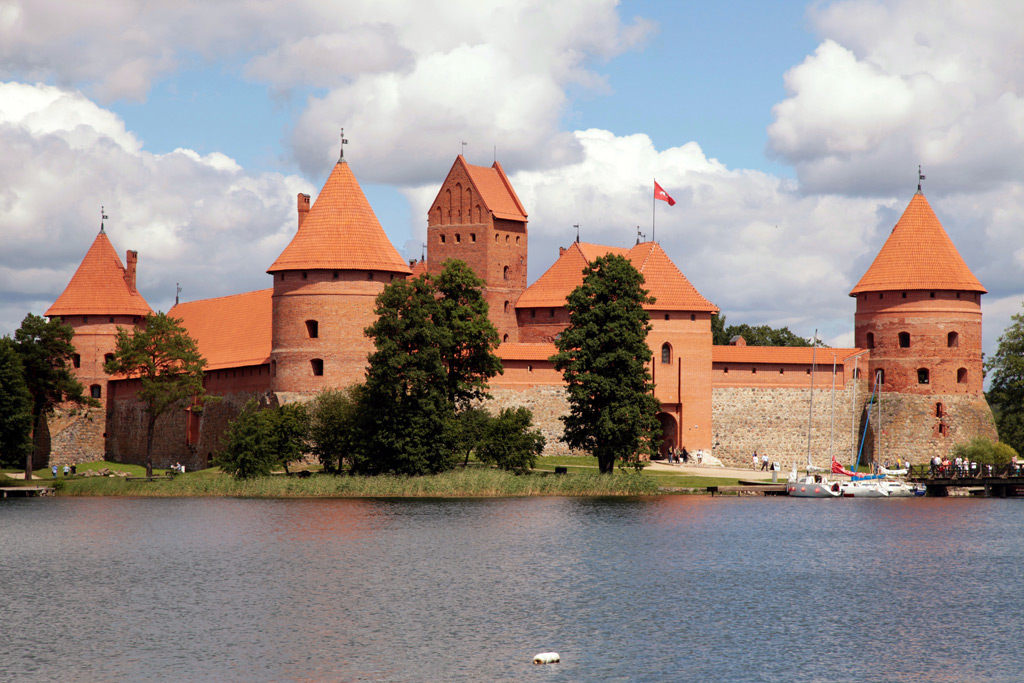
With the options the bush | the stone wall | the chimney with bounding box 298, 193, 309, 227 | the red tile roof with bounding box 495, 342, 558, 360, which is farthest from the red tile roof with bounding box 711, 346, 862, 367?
the chimney with bounding box 298, 193, 309, 227

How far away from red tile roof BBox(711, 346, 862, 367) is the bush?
219 inches

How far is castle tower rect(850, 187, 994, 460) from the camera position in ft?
155

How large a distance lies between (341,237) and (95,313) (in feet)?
55.3

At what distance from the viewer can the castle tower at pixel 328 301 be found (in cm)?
4328

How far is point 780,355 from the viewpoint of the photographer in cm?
4956

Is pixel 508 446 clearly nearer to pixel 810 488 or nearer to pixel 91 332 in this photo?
pixel 810 488

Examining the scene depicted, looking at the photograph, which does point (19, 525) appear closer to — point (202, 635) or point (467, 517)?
point (467, 517)

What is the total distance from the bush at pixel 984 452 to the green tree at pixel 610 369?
13.6 metres

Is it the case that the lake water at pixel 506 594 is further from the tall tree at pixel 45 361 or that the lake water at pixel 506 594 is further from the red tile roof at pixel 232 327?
the red tile roof at pixel 232 327

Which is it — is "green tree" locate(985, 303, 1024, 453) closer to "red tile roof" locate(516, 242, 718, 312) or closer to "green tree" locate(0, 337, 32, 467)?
"red tile roof" locate(516, 242, 718, 312)

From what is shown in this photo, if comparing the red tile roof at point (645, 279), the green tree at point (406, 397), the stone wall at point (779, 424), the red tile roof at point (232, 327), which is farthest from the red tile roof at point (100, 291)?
the stone wall at point (779, 424)

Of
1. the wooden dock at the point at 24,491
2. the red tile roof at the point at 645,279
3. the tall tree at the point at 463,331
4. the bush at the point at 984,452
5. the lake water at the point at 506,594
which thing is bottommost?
the lake water at the point at 506,594

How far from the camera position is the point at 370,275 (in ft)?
143

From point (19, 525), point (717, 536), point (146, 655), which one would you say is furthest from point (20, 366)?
point (146, 655)
